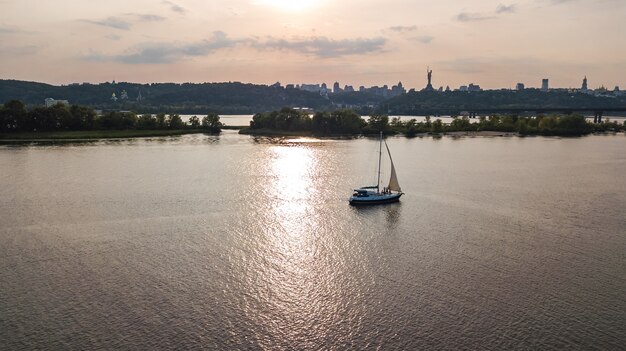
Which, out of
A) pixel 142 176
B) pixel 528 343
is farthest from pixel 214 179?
pixel 528 343

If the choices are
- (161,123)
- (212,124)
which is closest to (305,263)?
(161,123)

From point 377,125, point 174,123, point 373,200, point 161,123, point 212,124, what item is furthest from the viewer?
point 377,125

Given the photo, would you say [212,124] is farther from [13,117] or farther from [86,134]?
[13,117]

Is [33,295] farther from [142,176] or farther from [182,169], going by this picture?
[182,169]

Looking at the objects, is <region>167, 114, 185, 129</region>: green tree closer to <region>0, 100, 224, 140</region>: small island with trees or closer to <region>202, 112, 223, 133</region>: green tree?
<region>0, 100, 224, 140</region>: small island with trees

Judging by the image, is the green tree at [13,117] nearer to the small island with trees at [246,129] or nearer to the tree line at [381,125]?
the small island with trees at [246,129]

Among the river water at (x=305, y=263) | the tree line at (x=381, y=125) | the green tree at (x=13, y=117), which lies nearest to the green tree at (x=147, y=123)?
the green tree at (x=13, y=117)

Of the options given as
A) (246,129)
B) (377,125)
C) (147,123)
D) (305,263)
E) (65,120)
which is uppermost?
(65,120)
